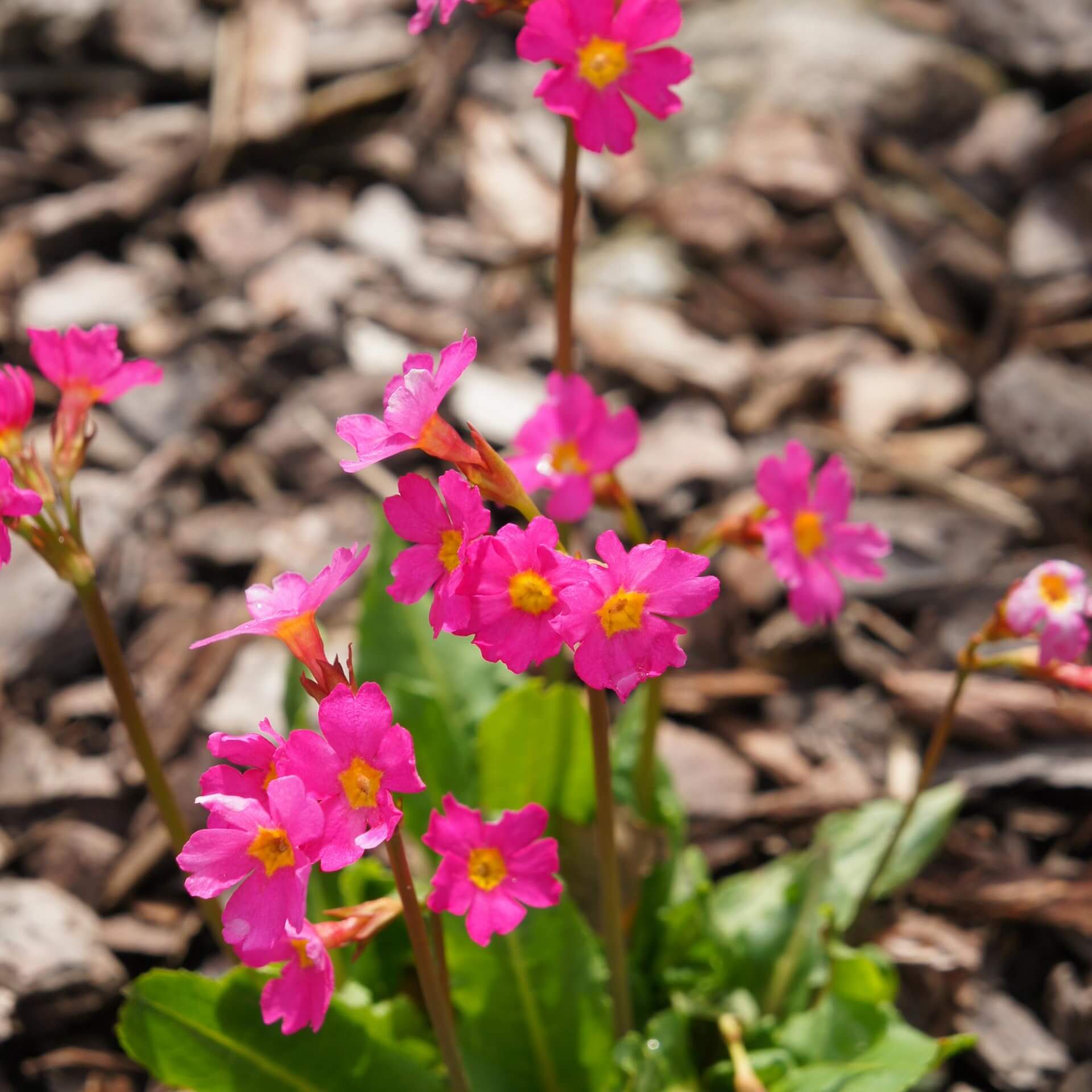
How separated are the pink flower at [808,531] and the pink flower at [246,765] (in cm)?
118

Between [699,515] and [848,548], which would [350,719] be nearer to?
[848,548]

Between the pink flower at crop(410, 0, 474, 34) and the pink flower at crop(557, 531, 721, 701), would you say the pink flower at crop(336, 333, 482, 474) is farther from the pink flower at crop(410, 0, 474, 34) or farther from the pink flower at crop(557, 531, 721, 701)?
the pink flower at crop(410, 0, 474, 34)

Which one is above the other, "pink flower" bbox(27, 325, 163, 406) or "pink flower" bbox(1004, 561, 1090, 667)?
"pink flower" bbox(27, 325, 163, 406)

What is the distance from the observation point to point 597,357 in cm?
475

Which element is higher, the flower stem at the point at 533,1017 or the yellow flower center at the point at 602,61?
the yellow flower center at the point at 602,61

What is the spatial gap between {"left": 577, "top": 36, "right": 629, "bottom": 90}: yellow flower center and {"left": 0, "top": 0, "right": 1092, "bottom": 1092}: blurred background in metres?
2.12

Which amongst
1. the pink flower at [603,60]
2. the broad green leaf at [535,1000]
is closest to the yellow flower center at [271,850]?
the broad green leaf at [535,1000]

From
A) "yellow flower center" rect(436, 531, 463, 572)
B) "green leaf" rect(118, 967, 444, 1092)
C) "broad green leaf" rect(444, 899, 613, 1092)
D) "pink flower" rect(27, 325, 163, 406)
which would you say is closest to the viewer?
"yellow flower center" rect(436, 531, 463, 572)

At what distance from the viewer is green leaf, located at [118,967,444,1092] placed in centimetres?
230

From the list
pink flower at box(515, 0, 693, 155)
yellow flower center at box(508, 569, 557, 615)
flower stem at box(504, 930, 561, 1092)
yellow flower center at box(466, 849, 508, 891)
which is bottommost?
flower stem at box(504, 930, 561, 1092)

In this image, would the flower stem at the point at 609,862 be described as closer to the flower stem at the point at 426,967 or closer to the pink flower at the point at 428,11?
the flower stem at the point at 426,967

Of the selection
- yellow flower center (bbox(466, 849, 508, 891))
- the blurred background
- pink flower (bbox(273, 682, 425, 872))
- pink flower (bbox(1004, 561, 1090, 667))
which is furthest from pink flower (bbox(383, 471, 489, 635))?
the blurred background

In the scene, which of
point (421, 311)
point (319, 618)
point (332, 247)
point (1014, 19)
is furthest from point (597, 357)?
point (1014, 19)

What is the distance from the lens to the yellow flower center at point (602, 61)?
222 cm
